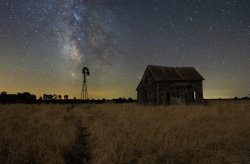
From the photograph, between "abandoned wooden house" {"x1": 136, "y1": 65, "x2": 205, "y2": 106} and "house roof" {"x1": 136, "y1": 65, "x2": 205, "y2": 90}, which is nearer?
"abandoned wooden house" {"x1": 136, "y1": 65, "x2": 205, "y2": 106}

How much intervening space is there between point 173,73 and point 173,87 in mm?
2603

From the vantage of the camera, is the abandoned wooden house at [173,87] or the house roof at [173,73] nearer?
the abandoned wooden house at [173,87]

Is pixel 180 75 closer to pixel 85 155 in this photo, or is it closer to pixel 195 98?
pixel 195 98

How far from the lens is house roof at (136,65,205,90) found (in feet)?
65.9

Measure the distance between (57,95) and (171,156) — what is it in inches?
1506

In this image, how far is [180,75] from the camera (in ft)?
68.8

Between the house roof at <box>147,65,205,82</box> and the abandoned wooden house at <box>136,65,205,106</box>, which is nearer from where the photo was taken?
the abandoned wooden house at <box>136,65,205,106</box>

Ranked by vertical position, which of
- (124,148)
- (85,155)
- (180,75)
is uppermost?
(180,75)

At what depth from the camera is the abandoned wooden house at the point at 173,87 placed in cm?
1956

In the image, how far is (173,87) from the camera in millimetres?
19875

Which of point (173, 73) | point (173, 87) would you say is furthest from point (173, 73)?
point (173, 87)

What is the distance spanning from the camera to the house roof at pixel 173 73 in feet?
65.9

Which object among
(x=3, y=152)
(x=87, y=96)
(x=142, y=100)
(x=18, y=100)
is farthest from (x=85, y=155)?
(x=87, y=96)

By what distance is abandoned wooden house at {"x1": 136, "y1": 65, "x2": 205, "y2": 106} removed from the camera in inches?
770
